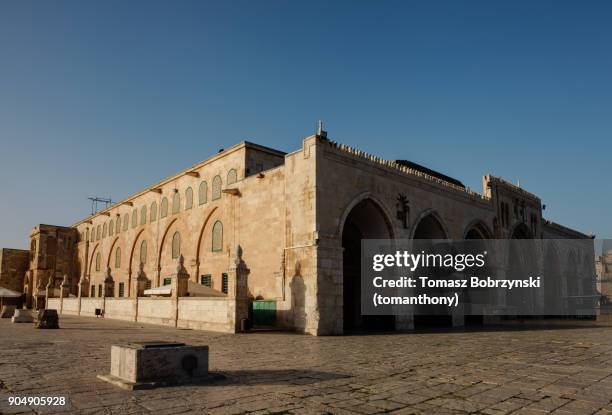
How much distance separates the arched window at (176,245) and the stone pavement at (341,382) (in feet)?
58.0

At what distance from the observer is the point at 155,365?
652 cm

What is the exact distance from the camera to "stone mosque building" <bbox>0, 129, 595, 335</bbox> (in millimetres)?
17203

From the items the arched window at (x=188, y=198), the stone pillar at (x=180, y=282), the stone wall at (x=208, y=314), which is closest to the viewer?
the stone wall at (x=208, y=314)

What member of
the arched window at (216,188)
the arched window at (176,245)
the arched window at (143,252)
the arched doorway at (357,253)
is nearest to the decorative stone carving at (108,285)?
the arched window at (176,245)

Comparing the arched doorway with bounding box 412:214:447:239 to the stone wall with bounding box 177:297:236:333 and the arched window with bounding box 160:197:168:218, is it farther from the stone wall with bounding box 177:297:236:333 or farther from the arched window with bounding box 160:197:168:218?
the arched window with bounding box 160:197:168:218

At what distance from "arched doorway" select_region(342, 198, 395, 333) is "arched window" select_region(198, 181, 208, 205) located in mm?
9193

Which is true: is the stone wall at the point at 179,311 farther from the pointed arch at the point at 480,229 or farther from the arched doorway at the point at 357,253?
the pointed arch at the point at 480,229

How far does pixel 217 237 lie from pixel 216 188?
9.60ft

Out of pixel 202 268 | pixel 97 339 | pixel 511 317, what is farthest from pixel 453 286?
pixel 97 339

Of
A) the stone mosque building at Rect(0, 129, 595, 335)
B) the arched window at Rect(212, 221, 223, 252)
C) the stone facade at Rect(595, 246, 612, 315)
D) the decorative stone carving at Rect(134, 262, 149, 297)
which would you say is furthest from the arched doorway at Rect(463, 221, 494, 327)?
the decorative stone carving at Rect(134, 262, 149, 297)

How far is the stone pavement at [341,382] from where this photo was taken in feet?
17.9

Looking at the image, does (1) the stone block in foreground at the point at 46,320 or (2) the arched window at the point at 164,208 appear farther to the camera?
(2) the arched window at the point at 164,208

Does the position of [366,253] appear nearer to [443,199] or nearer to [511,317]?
[443,199]

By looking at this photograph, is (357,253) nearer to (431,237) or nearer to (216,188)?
(431,237)
